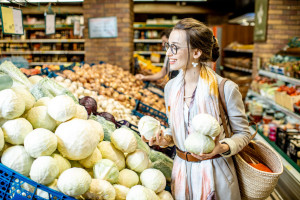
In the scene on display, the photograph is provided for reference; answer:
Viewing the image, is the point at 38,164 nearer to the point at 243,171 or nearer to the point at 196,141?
the point at 196,141

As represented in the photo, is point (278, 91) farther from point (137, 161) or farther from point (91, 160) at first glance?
point (91, 160)

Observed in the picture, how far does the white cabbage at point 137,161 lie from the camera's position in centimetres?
170

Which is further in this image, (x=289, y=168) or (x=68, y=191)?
(x=289, y=168)

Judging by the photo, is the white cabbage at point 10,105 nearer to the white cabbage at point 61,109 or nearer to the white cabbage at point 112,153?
the white cabbage at point 61,109

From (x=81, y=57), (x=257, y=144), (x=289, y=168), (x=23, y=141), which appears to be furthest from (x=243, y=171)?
(x=81, y=57)

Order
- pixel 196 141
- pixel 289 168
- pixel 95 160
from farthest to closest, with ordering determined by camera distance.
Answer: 1. pixel 289 168
2. pixel 95 160
3. pixel 196 141

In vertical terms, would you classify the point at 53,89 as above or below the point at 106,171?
above

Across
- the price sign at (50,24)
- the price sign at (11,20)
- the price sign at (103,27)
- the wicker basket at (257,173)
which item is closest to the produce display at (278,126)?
the wicker basket at (257,173)

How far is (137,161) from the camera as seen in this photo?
67.1 inches

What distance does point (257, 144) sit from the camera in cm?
177

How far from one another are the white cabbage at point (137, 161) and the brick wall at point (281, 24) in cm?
535

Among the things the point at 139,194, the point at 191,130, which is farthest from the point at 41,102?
the point at 191,130

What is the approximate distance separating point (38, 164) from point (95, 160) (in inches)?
13.2

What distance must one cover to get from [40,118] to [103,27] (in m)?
4.43
